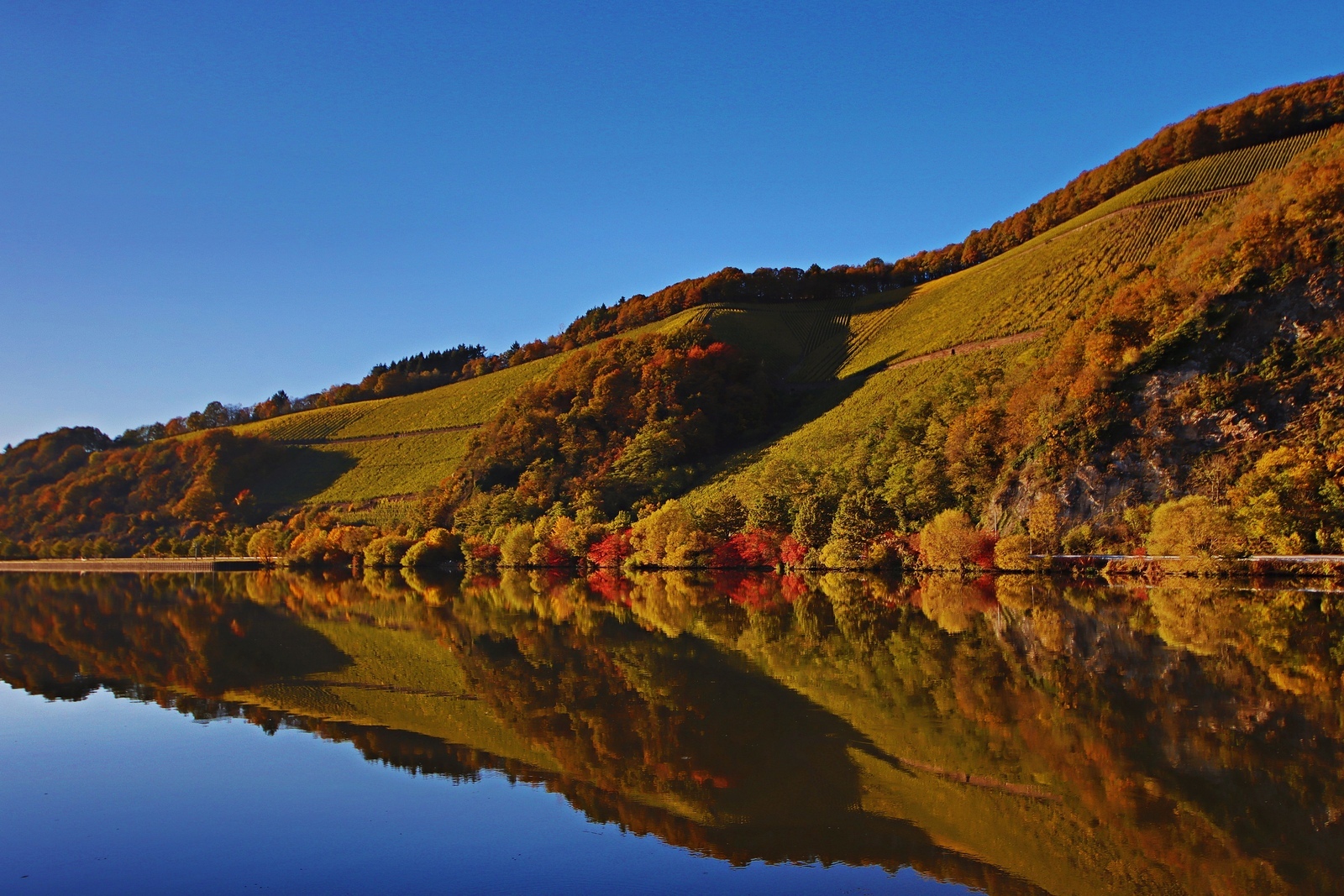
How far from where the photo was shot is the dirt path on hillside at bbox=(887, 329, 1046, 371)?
8044cm

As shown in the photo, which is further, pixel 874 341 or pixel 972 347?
pixel 874 341

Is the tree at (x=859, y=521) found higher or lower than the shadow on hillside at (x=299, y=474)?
lower

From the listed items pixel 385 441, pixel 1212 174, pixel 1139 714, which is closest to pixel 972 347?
pixel 1212 174

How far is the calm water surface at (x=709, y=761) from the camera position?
1261 centimetres

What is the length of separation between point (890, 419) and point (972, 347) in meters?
16.5

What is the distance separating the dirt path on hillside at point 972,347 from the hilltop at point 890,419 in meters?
0.55

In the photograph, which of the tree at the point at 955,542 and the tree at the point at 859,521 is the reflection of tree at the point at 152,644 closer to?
the tree at the point at 859,521

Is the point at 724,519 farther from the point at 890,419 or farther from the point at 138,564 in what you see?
the point at 138,564

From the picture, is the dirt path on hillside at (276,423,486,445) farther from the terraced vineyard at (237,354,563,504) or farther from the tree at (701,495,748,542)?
the tree at (701,495,748,542)

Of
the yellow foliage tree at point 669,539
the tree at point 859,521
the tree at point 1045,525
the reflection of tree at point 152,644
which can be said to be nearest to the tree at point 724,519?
the yellow foliage tree at point 669,539

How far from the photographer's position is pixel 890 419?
2965 inches

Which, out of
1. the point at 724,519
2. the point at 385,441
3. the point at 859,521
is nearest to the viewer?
the point at 859,521

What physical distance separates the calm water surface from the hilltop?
67.0ft

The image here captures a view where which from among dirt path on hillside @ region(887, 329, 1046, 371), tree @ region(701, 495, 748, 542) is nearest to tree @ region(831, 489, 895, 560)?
tree @ region(701, 495, 748, 542)
